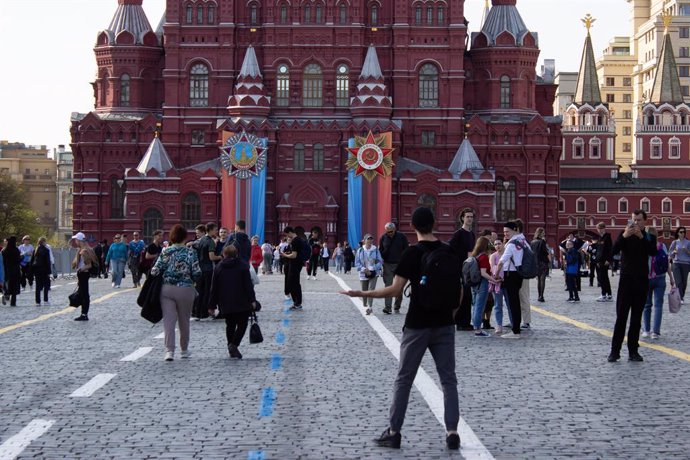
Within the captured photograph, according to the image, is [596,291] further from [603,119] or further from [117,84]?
[603,119]

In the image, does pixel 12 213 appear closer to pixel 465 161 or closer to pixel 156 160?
pixel 156 160

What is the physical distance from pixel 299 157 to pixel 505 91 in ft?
50.9

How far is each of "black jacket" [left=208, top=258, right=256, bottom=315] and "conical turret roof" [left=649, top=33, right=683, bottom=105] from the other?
383 ft

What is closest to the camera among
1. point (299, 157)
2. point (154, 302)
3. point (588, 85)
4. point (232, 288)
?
point (154, 302)

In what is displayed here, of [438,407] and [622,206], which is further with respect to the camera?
[622,206]

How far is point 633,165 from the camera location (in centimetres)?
12975

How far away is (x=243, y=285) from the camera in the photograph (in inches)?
736

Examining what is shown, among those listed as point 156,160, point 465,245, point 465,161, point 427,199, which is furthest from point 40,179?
point 465,245

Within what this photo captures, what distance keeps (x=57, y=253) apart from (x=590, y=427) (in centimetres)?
4855

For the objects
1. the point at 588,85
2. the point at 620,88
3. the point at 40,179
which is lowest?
the point at 40,179

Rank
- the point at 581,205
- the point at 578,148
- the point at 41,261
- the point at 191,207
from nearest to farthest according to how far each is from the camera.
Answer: the point at 41,261 → the point at 191,207 → the point at 581,205 → the point at 578,148

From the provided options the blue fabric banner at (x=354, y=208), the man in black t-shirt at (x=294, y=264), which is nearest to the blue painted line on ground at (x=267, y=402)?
the man in black t-shirt at (x=294, y=264)

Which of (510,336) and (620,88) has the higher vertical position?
(620,88)

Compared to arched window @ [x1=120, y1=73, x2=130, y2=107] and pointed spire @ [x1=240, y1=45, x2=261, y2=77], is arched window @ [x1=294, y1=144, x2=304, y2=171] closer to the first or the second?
pointed spire @ [x1=240, y1=45, x2=261, y2=77]
